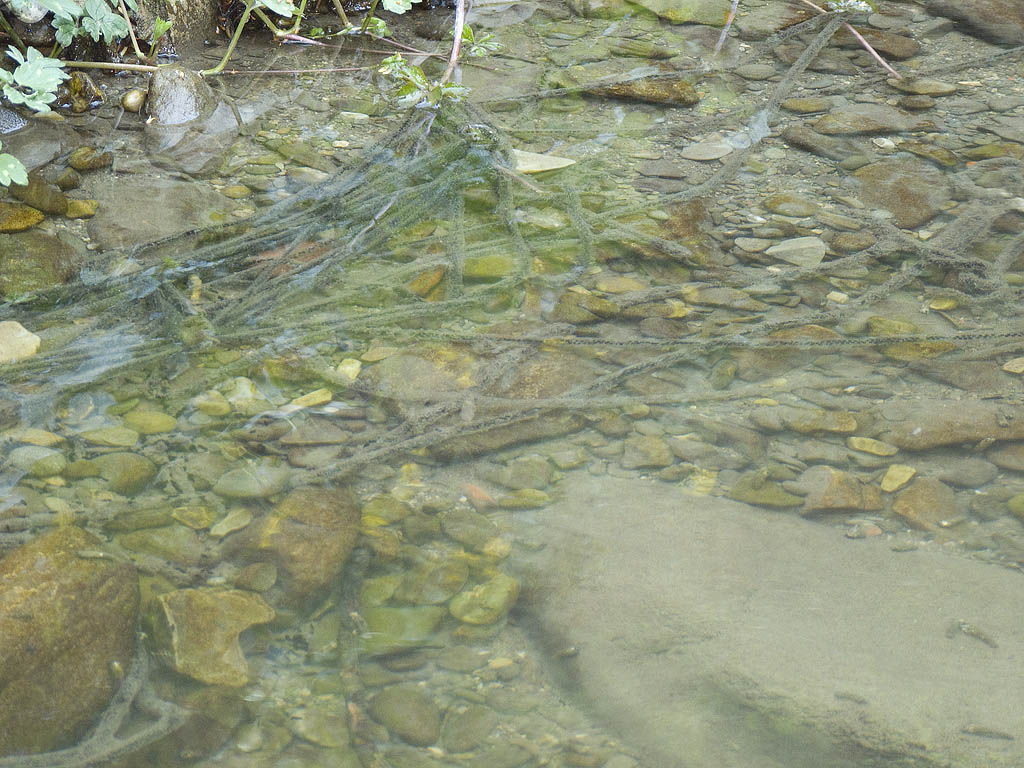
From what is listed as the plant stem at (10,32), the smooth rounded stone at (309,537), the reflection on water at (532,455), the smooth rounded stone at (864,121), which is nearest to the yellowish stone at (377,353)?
the reflection on water at (532,455)

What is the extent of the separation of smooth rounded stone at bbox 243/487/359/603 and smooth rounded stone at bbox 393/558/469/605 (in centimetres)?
18

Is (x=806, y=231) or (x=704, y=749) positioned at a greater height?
(x=806, y=231)

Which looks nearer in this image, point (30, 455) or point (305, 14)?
point (30, 455)

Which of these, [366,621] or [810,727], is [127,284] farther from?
[810,727]

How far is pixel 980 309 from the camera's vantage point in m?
3.06

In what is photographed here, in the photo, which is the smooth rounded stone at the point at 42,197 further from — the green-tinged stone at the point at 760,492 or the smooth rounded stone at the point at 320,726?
the green-tinged stone at the point at 760,492

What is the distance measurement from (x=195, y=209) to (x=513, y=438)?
192 cm

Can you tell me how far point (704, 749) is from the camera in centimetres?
179

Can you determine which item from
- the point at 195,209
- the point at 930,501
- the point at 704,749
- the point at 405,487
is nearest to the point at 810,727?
the point at 704,749

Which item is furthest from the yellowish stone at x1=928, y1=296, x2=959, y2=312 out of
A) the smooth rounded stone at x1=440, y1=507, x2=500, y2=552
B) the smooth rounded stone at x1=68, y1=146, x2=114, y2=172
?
the smooth rounded stone at x1=68, y1=146, x2=114, y2=172

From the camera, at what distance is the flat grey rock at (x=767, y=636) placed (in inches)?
70.5

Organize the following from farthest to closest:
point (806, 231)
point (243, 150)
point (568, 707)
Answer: point (243, 150), point (806, 231), point (568, 707)

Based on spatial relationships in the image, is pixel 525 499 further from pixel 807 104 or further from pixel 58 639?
pixel 807 104

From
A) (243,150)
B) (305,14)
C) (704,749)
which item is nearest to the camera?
(704,749)
